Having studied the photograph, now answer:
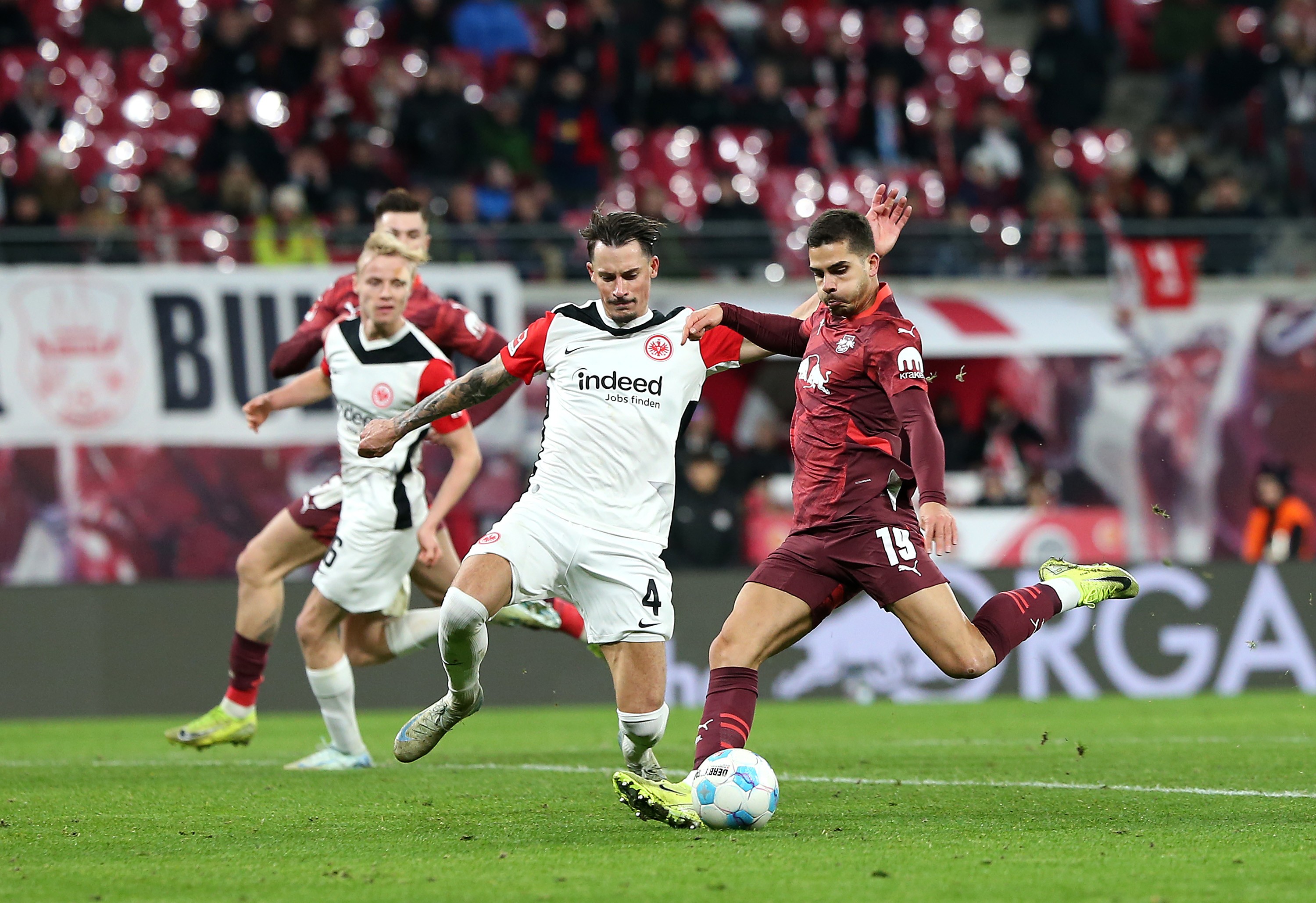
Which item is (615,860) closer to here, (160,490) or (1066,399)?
(160,490)

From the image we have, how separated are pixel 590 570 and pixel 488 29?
1258 centimetres

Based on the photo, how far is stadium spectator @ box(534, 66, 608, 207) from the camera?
16.5 metres

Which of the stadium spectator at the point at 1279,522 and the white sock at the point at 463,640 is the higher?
the white sock at the point at 463,640

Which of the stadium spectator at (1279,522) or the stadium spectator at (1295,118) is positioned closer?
the stadium spectator at (1279,522)

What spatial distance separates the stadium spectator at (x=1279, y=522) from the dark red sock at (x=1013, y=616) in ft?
27.3

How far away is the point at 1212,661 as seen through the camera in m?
13.5

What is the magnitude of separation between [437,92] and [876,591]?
36.6 ft

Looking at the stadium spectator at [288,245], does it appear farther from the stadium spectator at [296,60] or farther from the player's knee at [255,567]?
the player's knee at [255,567]

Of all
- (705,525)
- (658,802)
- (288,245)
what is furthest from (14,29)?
(658,802)

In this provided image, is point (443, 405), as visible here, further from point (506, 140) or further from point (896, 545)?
point (506, 140)

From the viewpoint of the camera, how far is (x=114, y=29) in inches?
671

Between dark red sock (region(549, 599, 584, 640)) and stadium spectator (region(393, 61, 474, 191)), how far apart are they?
8444mm

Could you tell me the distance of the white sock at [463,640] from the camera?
6.16 meters

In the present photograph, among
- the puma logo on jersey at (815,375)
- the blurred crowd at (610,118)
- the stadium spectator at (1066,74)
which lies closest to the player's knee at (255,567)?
the puma logo on jersey at (815,375)
